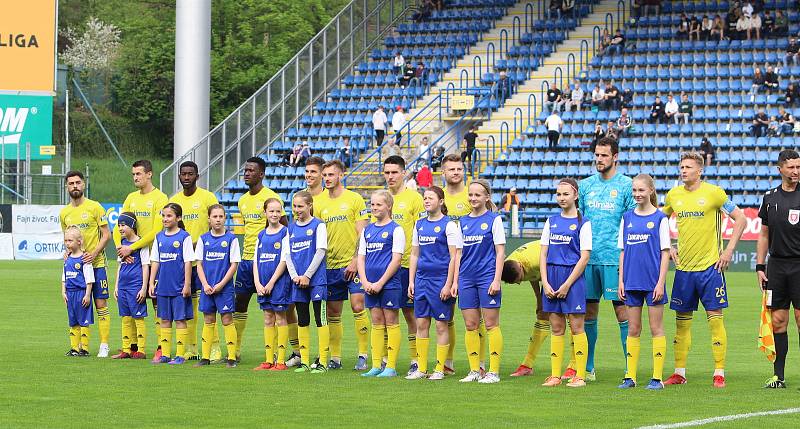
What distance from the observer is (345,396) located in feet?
35.0

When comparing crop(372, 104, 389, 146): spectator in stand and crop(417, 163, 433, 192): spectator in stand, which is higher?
crop(372, 104, 389, 146): spectator in stand

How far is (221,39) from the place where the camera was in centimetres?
6231

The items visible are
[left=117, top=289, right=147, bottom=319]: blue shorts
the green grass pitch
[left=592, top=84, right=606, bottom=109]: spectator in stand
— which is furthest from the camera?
[left=592, top=84, right=606, bottom=109]: spectator in stand

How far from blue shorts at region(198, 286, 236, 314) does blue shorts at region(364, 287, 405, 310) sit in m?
1.62

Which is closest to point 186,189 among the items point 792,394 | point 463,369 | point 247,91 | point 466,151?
point 463,369

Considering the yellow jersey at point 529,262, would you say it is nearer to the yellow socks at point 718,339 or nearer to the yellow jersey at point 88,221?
the yellow socks at point 718,339

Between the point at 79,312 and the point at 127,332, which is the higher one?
the point at 79,312

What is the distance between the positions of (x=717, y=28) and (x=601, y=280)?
1051 inches

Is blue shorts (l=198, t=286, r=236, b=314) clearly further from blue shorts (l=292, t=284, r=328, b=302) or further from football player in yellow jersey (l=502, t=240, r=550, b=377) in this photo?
football player in yellow jersey (l=502, t=240, r=550, b=377)

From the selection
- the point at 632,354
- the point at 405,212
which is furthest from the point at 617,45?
the point at 632,354

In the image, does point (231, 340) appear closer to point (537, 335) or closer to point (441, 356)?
point (441, 356)

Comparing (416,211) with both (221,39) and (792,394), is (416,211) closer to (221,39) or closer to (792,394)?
(792,394)

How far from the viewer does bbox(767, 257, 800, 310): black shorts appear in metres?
11.1

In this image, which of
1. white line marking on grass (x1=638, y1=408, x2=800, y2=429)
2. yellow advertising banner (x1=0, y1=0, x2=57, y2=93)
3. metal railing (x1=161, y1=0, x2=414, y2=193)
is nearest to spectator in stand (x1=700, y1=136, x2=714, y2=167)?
metal railing (x1=161, y1=0, x2=414, y2=193)
